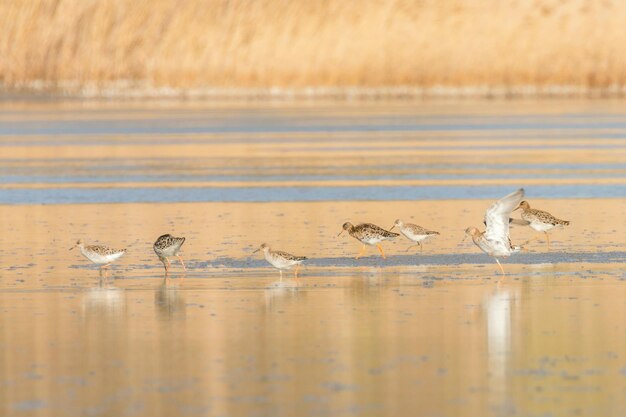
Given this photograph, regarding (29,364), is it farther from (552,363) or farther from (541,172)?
(541,172)

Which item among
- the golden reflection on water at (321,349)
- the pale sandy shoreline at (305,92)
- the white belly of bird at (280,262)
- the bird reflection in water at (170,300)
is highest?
the pale sandy shoreline at (305,92)

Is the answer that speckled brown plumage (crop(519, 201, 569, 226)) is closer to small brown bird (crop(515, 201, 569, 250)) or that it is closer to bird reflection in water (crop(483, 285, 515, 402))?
small brown bird (crop(515, 201, 569, 250))

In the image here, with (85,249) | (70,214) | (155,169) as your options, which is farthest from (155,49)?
(85,249)

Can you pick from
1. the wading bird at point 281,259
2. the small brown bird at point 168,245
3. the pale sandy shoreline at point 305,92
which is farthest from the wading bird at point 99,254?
the pale sandy shoreline at point 305,92

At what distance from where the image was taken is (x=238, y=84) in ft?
277

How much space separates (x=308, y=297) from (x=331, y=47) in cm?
6942

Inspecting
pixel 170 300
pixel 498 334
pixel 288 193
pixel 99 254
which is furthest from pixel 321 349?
pixel 288 193

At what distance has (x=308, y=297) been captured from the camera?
1440cm

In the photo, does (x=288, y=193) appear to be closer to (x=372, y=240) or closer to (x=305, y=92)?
(x=372, y=240)

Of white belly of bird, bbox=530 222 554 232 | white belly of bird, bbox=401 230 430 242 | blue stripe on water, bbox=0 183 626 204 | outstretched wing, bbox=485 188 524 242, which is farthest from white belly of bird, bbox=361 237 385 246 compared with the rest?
blue stripe on water, bbox=0 183 626 204

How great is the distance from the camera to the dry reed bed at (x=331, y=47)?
262ft

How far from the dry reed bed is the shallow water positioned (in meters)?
46.9

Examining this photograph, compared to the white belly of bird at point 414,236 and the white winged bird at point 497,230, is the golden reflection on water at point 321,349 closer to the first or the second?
the white winged bird at point 497,230

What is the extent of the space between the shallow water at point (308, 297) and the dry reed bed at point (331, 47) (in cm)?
4695
